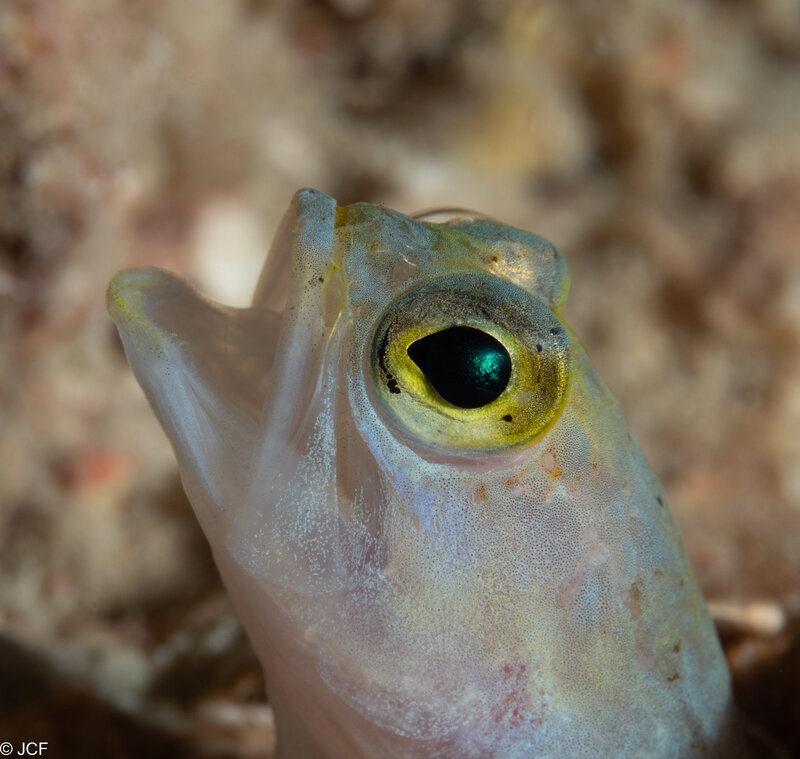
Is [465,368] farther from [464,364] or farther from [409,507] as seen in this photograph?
[409,507]

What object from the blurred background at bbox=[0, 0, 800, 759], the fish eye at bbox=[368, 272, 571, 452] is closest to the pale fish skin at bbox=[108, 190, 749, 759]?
the fish eye at bbox=[368, 272, 571, 452]

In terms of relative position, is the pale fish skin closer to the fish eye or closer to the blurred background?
the fish eye

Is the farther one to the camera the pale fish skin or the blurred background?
the blurred background

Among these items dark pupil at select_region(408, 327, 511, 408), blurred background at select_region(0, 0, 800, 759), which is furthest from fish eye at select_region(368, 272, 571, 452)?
blurred background at select_region(0, 0, 800, 759)

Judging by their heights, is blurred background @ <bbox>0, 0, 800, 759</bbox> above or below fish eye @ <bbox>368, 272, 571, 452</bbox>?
above

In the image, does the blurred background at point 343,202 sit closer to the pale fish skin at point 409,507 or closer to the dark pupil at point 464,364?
the pale fish skin at point 409,507

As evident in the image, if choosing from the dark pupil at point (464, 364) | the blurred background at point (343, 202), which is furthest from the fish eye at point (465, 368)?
the blurred background at point (343, 202)

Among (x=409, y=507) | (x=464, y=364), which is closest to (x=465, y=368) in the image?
(x=464, y=364)
